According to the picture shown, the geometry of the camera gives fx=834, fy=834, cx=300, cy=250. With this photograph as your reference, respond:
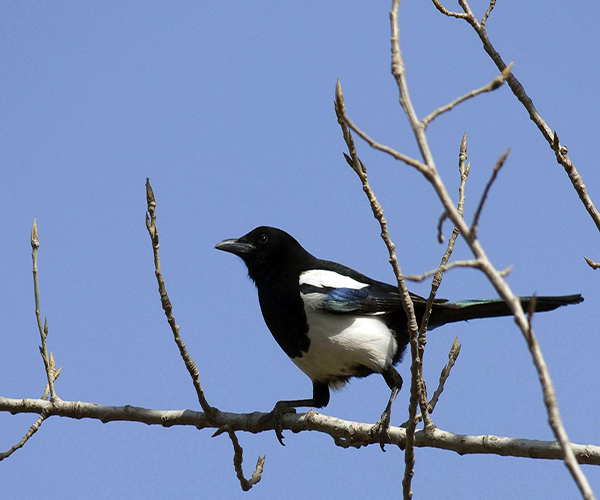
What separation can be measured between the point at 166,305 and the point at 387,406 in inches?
77.1

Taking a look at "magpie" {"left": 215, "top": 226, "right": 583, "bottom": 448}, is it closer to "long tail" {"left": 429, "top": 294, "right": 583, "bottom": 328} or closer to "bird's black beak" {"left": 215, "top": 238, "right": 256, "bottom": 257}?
"long tail" {"left": 429, "top": 294, "right": 583, "bottom": 328}

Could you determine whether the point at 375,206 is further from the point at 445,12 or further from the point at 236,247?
the point at 236,247

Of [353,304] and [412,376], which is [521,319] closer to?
[412,376]

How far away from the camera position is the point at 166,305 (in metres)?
4.04

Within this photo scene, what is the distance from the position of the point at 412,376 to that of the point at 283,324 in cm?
291

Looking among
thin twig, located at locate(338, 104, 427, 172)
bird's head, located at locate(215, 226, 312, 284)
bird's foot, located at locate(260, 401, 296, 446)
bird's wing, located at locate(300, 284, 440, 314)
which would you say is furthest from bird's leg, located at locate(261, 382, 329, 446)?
thin twig, located at locate(338, 104, 427, 172)

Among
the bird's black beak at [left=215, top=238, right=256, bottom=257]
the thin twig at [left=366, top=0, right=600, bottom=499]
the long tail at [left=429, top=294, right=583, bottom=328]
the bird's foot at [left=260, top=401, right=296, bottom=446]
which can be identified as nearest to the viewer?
the thin twig at [left=366, top=0, right=600, bottom=499]

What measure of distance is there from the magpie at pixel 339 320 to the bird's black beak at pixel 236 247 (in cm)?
42

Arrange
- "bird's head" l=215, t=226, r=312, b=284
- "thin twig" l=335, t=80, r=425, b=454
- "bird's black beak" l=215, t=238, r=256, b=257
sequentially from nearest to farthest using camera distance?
"thin twig" l=335, t=80, r=425, b=454 → "bird's head" l=215, t=226, r=312, b=284 → "bird's black beak" l=215, t=238, r=256, b=257

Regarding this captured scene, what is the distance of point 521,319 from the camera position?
1650 mm

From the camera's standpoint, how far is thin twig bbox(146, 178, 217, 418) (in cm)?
362

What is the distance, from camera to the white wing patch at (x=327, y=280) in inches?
247

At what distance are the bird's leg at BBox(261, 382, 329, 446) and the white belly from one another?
263mm

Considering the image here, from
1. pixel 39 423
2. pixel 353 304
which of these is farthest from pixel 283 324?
pixel 39 423
